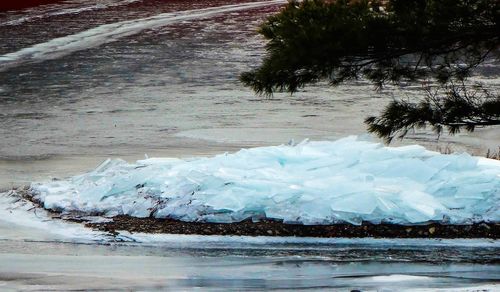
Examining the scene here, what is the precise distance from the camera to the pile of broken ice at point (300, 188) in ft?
34.0

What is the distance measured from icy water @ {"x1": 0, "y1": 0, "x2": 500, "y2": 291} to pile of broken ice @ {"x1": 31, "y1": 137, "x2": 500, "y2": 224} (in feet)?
1.86

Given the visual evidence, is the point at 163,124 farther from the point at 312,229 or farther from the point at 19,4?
the point at 19,4

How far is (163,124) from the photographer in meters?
16.3

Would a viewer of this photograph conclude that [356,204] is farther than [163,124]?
No

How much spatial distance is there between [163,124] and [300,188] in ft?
19.4

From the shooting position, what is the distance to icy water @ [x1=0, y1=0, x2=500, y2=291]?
882 centimetres

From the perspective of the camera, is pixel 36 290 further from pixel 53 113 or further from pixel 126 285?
pixel 53 113

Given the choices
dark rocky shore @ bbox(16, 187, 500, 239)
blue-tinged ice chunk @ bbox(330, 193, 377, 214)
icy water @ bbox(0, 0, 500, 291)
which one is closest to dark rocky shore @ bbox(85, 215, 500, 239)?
dark rocky shore @ bbox(16, 187, 500, 239)

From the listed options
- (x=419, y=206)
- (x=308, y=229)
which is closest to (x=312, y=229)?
(x=308, y=229)

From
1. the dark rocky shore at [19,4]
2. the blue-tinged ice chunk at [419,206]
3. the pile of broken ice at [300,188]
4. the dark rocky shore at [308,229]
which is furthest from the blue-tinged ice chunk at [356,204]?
the dark rocky shore at [19,4]

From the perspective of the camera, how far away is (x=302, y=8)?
1018 cm

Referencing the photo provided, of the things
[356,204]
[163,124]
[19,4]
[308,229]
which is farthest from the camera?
[19,4]

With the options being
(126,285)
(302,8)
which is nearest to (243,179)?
(302,8)

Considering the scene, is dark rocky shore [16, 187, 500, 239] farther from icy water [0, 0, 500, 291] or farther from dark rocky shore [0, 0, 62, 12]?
dark rocky shore [0, 0, 62, 12]
